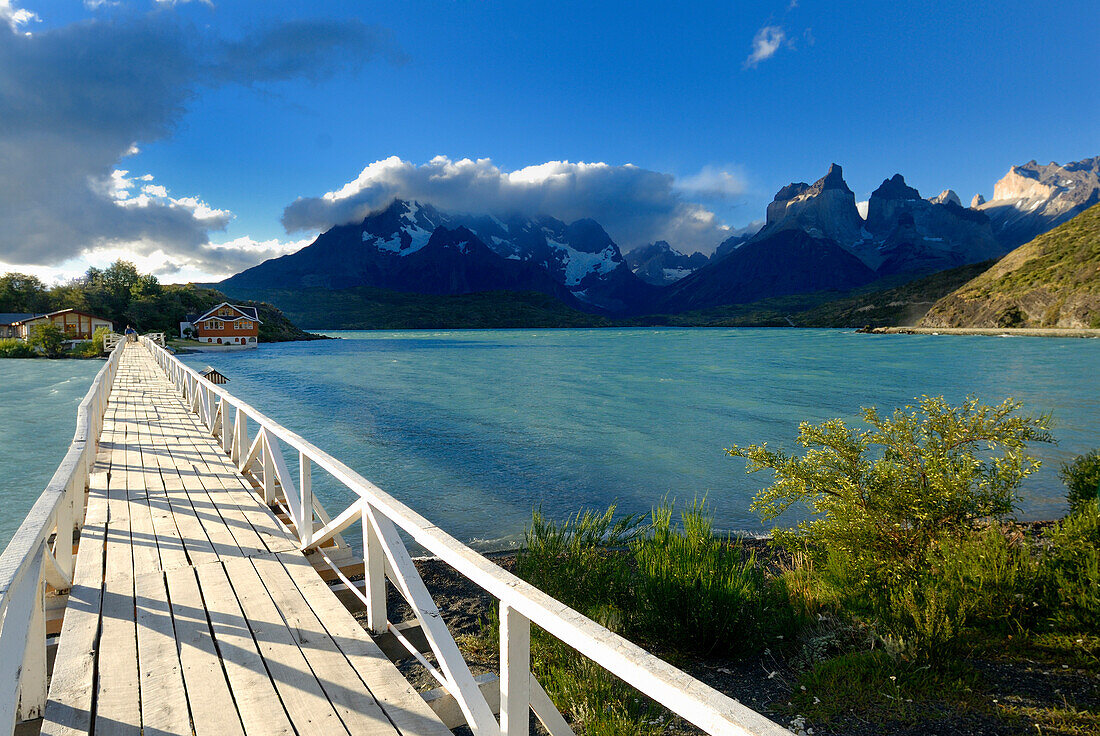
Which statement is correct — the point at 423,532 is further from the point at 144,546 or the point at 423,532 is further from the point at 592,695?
the point at 144,546

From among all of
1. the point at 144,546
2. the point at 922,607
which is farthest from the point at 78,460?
the point at 922,607

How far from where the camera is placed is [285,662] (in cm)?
341

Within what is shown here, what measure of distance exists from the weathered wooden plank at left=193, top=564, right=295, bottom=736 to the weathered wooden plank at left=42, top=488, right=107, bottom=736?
2.11 feet

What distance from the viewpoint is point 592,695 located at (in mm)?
4500

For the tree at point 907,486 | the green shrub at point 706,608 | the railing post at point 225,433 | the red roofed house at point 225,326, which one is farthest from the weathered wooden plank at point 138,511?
the red roofed house at point 225,326

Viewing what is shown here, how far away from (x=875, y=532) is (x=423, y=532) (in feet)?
18.6

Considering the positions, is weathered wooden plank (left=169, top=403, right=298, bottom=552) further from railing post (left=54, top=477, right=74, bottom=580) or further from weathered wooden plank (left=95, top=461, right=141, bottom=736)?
railing post (left=54, top=477, right=74, bottom=580)

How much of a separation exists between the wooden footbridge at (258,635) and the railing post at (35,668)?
0.01 meters

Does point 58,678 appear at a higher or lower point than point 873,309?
lower

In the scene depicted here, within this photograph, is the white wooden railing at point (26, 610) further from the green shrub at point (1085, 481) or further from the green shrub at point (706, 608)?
the green shrub at point (1085, 481)

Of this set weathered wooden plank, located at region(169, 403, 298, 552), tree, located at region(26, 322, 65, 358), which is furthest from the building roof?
weathered wooden plank, located at region(169, 403, 298, 552)

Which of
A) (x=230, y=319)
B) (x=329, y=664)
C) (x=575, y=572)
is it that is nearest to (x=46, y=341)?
(x=230, y=319)

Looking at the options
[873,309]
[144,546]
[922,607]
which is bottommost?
[922,607]

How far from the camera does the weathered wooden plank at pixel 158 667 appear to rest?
2.86m
